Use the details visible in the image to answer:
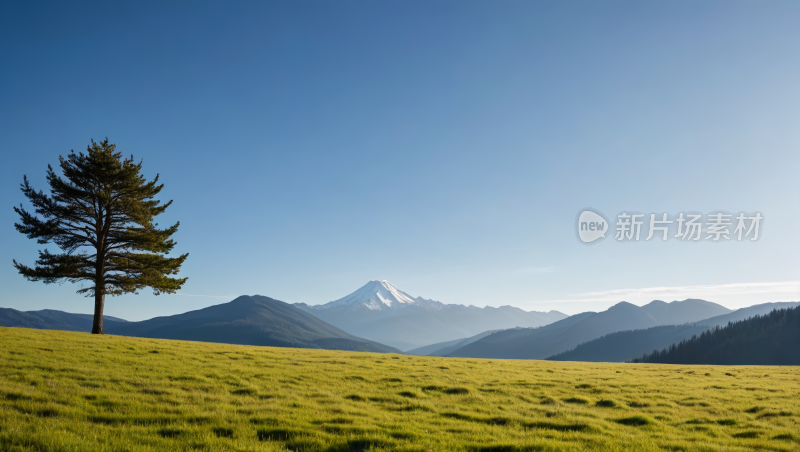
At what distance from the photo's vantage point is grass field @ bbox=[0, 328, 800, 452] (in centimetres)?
988

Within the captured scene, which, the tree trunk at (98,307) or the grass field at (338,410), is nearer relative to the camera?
the grass field at (338,410)

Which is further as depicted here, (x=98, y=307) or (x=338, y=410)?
(x=98, y=307)

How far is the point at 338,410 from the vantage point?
44.7 feet

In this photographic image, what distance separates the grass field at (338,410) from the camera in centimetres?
988

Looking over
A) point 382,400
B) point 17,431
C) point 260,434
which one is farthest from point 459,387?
point 17,431

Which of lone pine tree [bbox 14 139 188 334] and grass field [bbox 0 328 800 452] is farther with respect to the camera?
lone pine tree [bbox 14 139 188 334]

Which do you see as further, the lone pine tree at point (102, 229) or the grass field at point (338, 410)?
the lone pine tree at point (102, 229)

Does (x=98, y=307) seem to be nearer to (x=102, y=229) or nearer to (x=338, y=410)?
(x=102, y=229)

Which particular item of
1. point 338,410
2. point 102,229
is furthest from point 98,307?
point 338,410

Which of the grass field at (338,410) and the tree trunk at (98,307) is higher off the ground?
the tree trunk at (98,307)

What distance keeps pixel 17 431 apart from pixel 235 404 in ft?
18.7

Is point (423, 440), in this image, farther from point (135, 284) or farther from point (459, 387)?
point (135, 284)

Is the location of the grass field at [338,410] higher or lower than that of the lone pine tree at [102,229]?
lower

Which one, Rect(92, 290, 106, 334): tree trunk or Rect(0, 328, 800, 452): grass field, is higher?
Rect(92, 290, 106, 334): tree trunk
